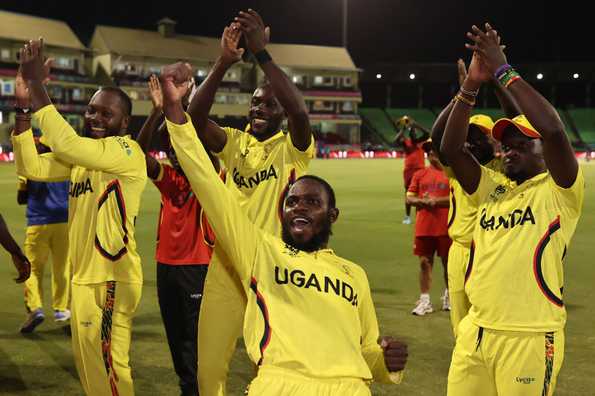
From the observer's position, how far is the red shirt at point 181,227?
5.62 meters

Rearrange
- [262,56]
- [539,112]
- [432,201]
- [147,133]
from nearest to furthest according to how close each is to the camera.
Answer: [539,112] → [262,56] → [147,133] → [432,201]

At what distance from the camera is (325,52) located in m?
84.9

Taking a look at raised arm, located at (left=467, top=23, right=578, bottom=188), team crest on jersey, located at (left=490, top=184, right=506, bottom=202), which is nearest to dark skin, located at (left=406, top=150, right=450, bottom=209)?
team crest on jersey, located at (left=490, top=184, right=506, bottom=202)

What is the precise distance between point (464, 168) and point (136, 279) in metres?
2.35

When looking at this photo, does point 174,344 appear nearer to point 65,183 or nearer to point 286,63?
point 65,183

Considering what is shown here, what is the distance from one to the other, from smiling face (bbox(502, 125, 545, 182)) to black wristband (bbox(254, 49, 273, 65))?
1.55 m

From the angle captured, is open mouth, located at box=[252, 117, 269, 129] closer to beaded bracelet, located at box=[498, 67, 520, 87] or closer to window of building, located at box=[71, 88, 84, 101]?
beaded bracelet, located at box=[498, 67, 520, 87]

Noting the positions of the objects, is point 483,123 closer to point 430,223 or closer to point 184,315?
point 184,315

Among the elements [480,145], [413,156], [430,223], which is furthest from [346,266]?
[413,156]

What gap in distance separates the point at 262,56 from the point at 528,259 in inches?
79.7

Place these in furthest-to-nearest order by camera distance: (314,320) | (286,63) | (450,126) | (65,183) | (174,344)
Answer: (286,63) < (65,183) < (174,344) < (450,126) < (314,320)

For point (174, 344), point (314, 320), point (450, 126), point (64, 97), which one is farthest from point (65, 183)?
point (64, 97)

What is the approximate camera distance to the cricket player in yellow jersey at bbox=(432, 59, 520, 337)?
563 centimetres

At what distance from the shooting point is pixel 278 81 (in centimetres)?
439
